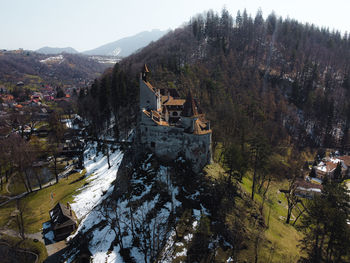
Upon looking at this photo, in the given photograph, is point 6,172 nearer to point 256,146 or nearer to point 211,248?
point 211,248

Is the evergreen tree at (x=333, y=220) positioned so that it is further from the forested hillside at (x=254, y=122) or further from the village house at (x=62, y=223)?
the village house at (x=62, y=223)

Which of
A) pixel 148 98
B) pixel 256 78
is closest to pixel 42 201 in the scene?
pixel 148 98

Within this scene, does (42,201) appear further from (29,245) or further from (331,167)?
(331,167)

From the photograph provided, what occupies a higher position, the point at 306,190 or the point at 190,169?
the point at 190,169

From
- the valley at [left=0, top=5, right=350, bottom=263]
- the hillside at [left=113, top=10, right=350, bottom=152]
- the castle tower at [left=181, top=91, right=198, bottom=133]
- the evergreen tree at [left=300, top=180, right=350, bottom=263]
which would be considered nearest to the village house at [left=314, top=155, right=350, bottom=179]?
the valley at [left=0, top=5, right=350, bottom=263]

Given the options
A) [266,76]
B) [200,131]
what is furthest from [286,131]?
[200,131]

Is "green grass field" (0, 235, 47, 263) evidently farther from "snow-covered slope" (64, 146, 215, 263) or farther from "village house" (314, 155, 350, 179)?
"village house" (314, 155, 350, 179)
